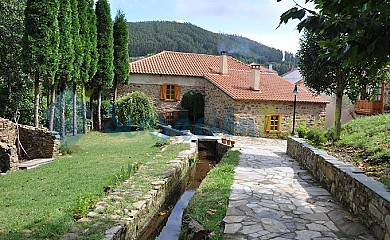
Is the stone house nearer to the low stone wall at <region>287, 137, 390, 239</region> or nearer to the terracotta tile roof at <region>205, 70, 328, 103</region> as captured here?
the terracotta tile roof at <region>205, 70, 328, 103</region>

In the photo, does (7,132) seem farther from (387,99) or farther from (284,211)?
(387,99)

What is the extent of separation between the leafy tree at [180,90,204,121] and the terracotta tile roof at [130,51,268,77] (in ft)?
5.00

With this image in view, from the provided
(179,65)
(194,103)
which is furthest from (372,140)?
(179,65)

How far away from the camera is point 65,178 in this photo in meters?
6.75

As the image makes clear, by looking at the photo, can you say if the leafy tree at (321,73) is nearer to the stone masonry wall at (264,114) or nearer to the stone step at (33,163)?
the stone masonry wall at (264,114)

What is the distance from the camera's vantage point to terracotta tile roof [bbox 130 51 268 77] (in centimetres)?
2174

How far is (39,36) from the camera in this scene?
10.5 metres

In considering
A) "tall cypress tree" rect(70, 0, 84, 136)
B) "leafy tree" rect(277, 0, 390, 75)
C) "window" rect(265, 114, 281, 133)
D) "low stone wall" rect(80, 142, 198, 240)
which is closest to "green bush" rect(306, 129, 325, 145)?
"low stone wall" rect(80, 142, 198, 240)

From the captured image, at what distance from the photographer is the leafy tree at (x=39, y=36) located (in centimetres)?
1039

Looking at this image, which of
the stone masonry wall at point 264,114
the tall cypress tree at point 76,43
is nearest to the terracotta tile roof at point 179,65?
the stone masonry wall at point 264,114

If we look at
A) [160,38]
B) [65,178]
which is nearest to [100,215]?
[65,178]

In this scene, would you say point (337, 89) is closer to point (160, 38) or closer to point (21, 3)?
point (21, 3)

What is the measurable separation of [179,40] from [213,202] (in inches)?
1836

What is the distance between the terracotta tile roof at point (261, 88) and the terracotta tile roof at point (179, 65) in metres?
2.40
